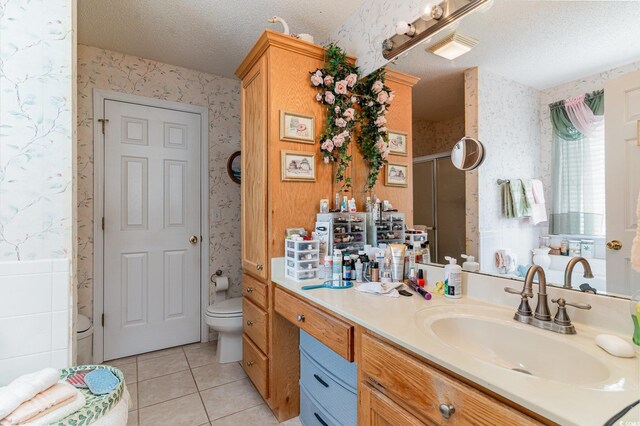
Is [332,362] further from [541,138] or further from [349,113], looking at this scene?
[349,113]

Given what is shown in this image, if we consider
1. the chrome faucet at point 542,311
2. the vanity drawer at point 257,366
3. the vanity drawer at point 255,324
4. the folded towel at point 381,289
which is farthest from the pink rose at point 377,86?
the vanity drawer at point 257,366

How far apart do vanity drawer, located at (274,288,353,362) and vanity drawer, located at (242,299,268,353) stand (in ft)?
0.76

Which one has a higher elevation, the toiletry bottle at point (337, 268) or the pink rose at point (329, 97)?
the pink rose at point (329, 97)

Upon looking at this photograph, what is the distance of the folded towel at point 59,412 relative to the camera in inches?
34.3

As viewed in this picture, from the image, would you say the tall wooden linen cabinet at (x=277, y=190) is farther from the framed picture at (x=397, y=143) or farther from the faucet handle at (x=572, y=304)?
the faucet handle at (x=572, y=304)

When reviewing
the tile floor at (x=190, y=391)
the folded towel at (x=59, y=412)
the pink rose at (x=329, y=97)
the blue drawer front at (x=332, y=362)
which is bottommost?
the tile floor at (x=190, y=391)

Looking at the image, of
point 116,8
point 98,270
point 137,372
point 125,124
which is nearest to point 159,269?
point 98,270

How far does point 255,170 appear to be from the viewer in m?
1.92

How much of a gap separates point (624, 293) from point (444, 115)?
923 mm

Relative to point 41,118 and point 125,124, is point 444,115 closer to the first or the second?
point 41,118

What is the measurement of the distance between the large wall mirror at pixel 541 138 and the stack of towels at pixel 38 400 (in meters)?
1.50

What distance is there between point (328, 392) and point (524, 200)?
1.15 meters

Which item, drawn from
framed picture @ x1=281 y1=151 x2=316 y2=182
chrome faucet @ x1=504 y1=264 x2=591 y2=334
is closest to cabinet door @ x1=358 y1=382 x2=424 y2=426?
chrome faucet @ x1=504 y1=264 x2=591 y2=334

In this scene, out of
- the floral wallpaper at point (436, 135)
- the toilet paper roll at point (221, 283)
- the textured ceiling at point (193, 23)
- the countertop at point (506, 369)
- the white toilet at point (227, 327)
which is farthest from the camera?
the toilet paper roll at point (221, 283)
